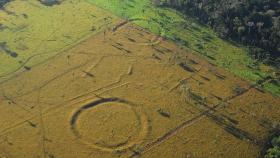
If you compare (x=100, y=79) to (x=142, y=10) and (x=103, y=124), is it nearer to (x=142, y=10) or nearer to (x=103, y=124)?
(x=103, y=124)

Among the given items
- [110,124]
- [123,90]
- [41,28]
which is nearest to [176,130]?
[110,124]

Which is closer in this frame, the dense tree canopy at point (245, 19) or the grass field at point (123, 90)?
the grass field at point (123, 90)

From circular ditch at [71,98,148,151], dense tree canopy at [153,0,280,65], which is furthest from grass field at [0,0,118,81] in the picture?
dense tree canopy at [153,0,280,65]

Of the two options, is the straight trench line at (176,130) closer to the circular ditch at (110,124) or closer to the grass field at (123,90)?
the grass field at (123,90)

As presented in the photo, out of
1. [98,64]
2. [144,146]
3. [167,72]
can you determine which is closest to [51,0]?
[98,64]

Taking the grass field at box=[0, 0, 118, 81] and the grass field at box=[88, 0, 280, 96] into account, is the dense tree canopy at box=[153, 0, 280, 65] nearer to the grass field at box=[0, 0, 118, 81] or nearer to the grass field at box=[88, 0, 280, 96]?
the grass field at box=[88, 0, 280, 96]

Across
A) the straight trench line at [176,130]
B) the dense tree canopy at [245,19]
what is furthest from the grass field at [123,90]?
the dense tree canopy at [245,19]
